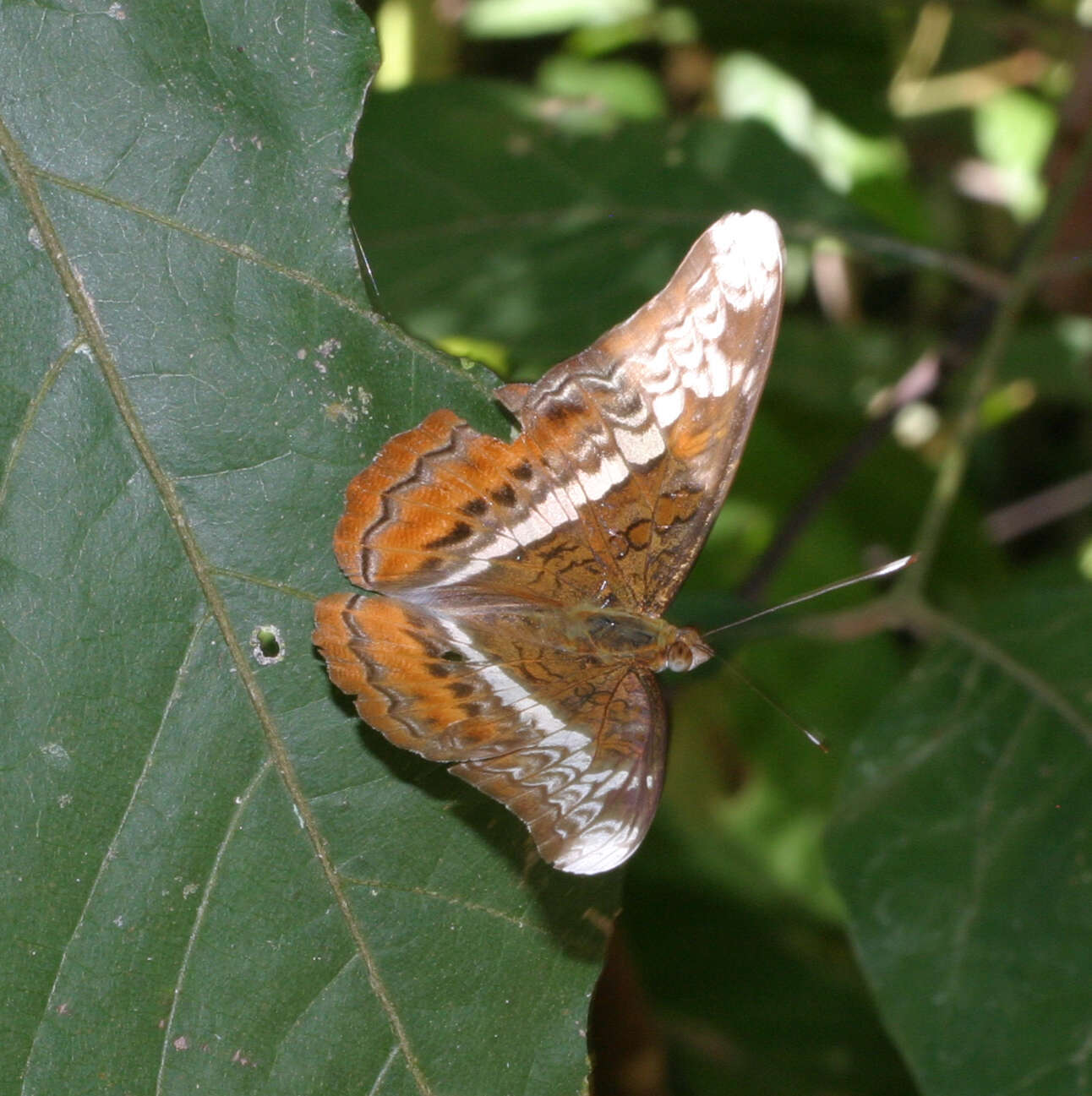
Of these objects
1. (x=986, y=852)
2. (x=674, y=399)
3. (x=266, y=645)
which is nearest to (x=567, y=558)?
(x=674, y=399)

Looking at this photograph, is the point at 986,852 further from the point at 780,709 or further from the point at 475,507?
the point at 475,507

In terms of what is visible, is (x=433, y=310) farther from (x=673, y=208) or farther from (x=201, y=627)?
(x=201, y=627)

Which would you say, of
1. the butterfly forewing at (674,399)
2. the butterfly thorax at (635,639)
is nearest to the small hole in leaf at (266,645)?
the butterfly forewing at (674,399)

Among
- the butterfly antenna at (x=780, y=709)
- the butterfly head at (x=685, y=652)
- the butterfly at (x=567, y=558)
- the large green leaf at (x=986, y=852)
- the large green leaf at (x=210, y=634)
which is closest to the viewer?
the large green leaf at (x=210, y=634)

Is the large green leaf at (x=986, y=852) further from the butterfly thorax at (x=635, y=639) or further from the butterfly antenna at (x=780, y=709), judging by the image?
the butterfly thorax at (x=635, y=639)

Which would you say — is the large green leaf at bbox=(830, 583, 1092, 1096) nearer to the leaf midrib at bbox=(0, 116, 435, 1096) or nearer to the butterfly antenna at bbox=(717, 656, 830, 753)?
the butterfly antenna at bbox=(717, 656, 830, 753)

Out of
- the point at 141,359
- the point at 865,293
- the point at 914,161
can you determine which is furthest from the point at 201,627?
the point at 914,161

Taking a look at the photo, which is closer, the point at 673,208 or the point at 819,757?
the point at 673,208

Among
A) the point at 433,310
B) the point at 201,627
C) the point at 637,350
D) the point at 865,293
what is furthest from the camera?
the point at 865,293
